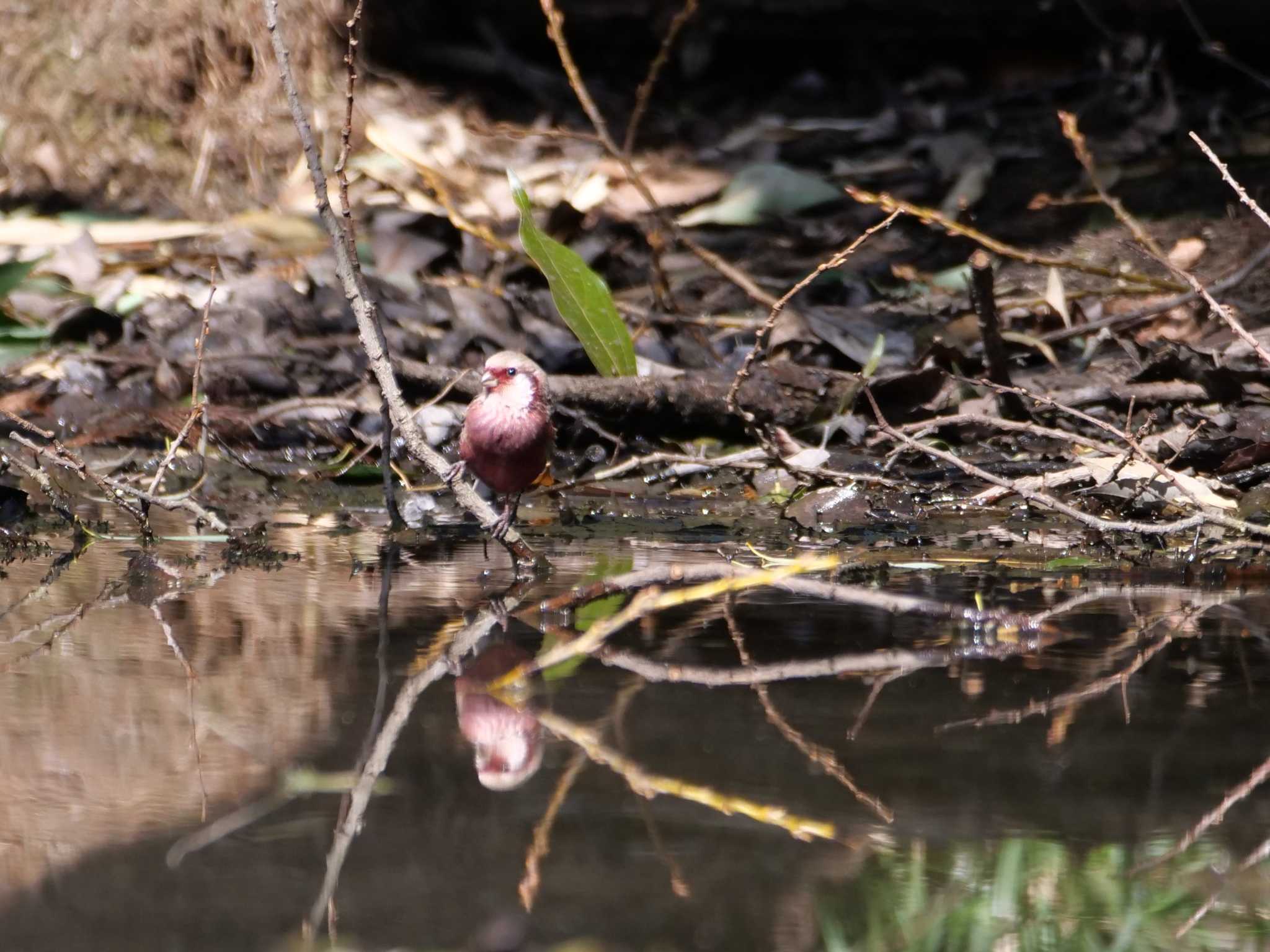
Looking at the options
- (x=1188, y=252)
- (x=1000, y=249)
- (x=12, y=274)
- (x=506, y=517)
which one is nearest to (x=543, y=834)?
(x=506, y=517)

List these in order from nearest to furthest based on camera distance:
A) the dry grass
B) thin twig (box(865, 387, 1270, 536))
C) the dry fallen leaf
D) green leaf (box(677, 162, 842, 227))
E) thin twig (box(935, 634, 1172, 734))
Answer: thin twig (box(935, 634, 1172, 734)), thin twig (box(865, 387, 1270, 536)), the dry fallen leaf, green leaf (box(677, 162, 842, 227)), the dry grass

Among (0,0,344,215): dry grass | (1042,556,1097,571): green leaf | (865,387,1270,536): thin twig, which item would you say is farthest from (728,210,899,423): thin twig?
(0,0,344,215): dry grass

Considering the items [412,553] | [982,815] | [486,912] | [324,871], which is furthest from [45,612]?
[982,815]

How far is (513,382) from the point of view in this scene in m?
3.90

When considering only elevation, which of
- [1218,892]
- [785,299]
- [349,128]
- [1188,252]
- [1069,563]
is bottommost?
[1069,563]

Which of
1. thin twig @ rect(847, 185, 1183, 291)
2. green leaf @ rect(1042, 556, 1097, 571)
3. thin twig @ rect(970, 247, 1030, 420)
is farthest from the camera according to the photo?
thin twig @ rect(847, 185, 1183, 291)

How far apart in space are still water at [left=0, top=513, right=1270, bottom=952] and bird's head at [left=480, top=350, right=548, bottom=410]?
43.1 inches

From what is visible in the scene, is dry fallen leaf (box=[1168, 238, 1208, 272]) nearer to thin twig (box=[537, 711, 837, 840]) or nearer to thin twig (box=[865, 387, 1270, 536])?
thin twig (box=[865, 387, 1270, 536])

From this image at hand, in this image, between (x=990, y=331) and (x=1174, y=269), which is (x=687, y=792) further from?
(x=990, y=331)

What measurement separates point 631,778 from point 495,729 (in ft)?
0.84

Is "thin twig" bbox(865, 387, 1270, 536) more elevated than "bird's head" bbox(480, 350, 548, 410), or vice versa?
"thin twig" bbox(865, 387, 1270, 536)

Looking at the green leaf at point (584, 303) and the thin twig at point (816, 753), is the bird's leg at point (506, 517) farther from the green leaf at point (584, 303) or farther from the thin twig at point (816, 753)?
the thin twig at point (816, 753)

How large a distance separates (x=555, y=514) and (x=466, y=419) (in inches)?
15.0

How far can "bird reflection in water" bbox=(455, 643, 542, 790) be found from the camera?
71.9 inches
